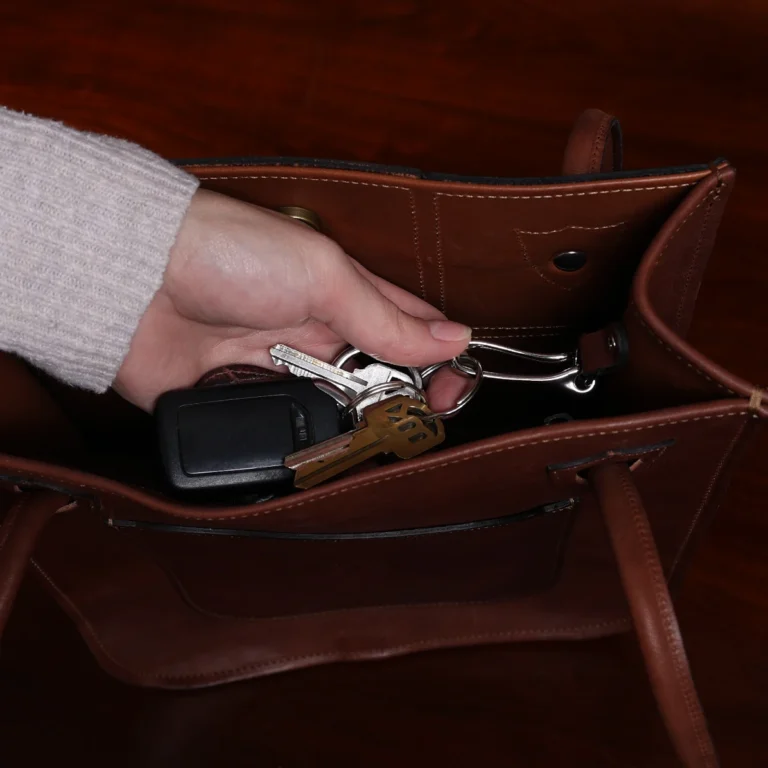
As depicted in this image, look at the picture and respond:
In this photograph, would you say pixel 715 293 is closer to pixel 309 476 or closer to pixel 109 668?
pixel 309 476

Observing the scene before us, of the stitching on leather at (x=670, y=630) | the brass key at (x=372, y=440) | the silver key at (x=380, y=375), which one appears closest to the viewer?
the stitching on leather at (x=670, y=630)

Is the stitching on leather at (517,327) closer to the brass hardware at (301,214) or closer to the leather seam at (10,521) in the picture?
the brass hardware at (301,214)

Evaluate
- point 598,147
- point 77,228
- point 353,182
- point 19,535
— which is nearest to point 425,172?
point 353,182

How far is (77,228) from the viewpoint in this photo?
62cm

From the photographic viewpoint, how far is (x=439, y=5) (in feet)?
3.37

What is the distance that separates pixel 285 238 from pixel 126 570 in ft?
1.03

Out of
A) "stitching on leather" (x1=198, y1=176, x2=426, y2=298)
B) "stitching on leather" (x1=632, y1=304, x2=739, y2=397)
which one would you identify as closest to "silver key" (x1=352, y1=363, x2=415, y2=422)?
"stitching on leather" (x1=198, y1=176, x2=426, y2=298)

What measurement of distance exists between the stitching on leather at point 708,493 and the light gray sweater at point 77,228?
42 centimetres

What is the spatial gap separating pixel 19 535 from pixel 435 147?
61 cm

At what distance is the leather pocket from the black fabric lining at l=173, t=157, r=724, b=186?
23cm

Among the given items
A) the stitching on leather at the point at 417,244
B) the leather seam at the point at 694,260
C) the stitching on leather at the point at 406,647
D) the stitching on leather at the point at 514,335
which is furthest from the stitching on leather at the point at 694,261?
the stitching on leather at the point at 406,647

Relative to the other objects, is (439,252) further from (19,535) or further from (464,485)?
(19,535)

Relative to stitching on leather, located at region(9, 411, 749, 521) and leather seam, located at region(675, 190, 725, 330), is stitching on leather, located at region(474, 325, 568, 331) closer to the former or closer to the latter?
leather seam, located at region(675, 190, 725, 330)

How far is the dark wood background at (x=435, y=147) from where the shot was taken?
2.34ft
